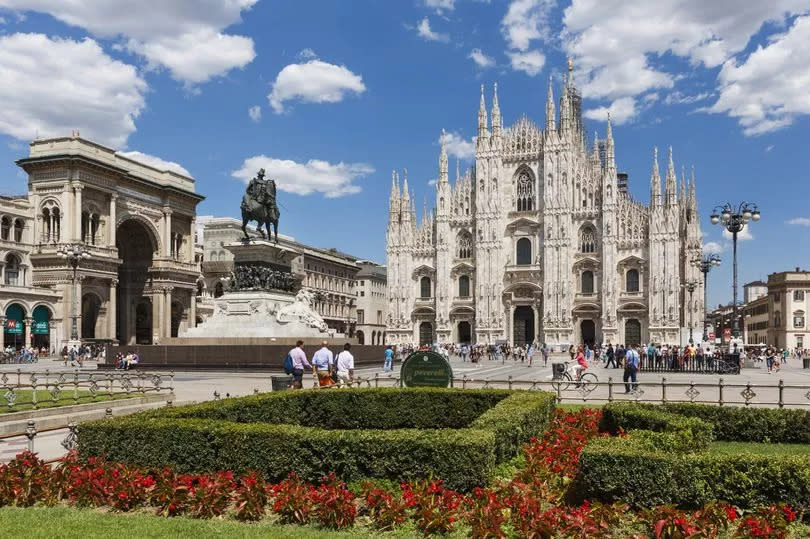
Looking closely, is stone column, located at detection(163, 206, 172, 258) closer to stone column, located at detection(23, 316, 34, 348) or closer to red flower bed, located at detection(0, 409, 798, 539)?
stone column, located at detection(23, 316, 34, 348)

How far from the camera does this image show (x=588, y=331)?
6812 centimetres

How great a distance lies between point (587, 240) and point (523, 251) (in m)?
6.27

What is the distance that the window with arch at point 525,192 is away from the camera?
71000 millimetres

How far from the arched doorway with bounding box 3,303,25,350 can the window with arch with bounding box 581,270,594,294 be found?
158ft

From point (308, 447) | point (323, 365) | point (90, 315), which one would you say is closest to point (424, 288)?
point (90, 315)

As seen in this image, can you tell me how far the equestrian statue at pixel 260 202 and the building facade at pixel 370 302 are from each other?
7256 centimetres

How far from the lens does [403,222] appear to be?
7469cm

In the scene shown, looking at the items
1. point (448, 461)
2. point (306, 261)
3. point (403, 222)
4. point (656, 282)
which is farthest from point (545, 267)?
point (448, 461)

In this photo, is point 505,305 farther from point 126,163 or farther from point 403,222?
point 126,163

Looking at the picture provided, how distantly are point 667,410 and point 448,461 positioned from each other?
679cm

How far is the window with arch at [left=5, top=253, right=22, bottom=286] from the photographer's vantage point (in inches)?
2203

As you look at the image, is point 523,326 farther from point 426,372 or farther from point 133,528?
point 133,528

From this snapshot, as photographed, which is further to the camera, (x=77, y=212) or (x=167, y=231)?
(x=167, y=231)

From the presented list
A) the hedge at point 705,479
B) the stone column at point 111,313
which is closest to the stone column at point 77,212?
the stone column at point 111,313
